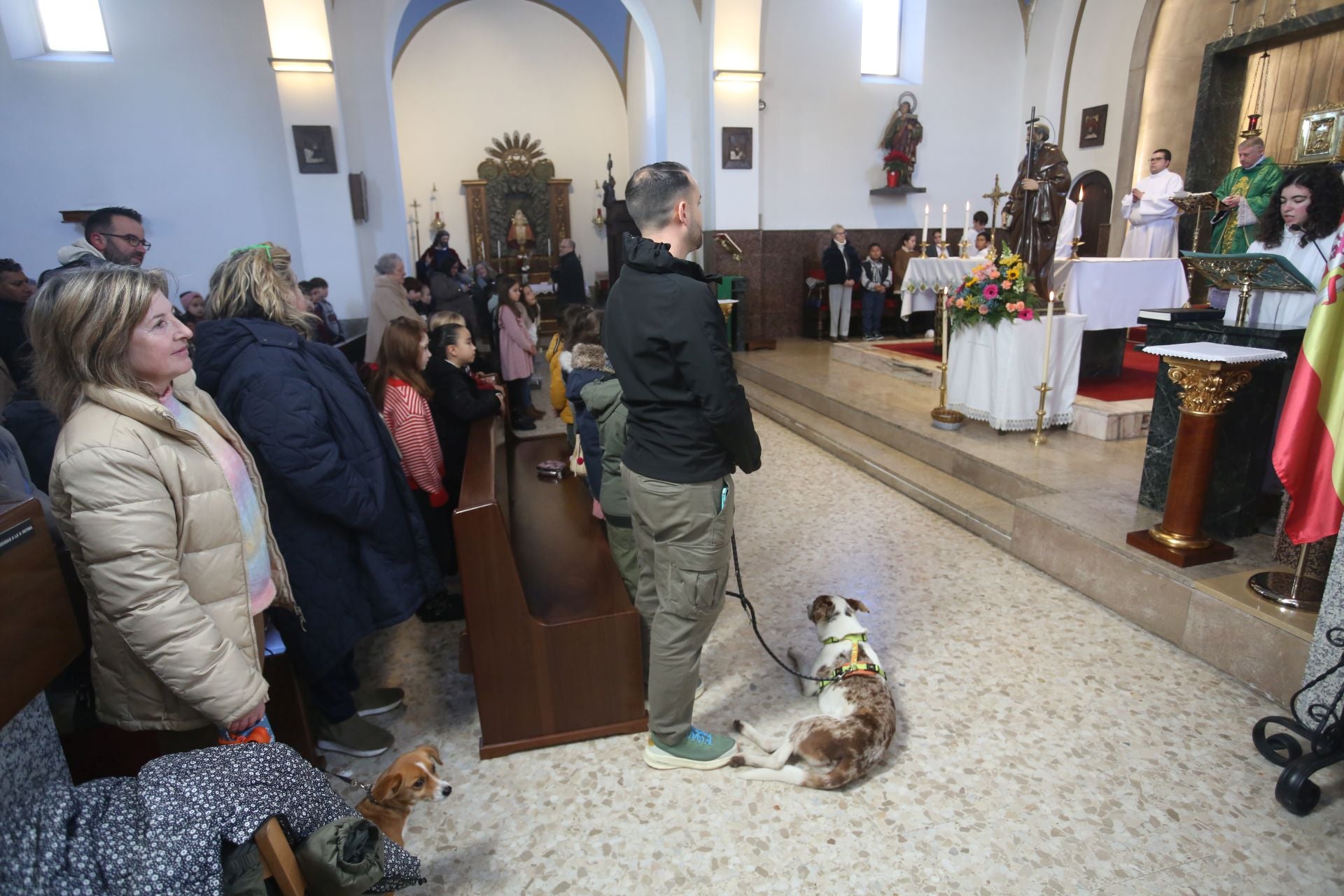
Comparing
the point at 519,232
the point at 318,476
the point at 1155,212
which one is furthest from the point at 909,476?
the point at 519,232

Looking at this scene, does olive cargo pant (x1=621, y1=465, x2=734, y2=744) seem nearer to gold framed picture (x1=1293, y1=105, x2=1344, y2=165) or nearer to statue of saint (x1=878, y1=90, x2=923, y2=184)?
gold framed picture (x1=1293, y1=105, x2=1344, y2=165)

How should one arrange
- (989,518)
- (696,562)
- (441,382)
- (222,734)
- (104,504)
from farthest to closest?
(989,518), (441,382), (696,562), (222,734), (104,504)

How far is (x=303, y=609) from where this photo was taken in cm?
229

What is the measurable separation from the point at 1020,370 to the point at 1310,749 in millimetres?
3181

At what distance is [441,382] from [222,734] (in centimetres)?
225

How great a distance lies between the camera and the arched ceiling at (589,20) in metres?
13.2

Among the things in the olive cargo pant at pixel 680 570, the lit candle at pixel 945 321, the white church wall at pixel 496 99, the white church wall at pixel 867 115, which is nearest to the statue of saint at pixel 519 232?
the white church wall at pixel 496 99

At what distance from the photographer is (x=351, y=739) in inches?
101

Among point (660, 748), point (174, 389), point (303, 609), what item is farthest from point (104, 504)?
point (660, 748)

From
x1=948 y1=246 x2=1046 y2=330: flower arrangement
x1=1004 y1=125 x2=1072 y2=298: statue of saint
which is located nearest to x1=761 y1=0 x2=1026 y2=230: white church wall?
x1=1004 y1=125 x2=1072 y2=298: statue of saint

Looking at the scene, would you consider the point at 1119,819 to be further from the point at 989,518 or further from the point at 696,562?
the point at 989,518

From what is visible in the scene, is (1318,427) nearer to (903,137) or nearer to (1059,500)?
(1059,500)

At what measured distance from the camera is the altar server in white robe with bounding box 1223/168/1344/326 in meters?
3.13

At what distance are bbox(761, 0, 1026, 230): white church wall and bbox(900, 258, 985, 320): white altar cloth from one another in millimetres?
2316
